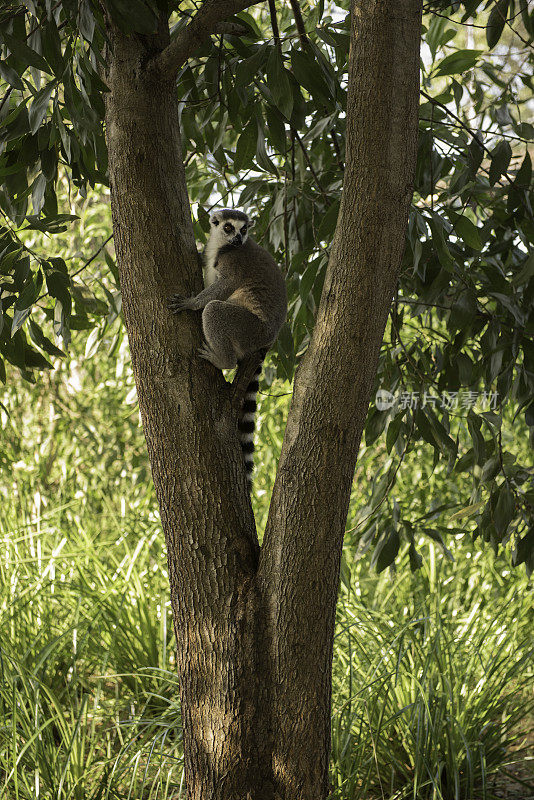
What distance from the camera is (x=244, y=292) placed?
2828 millimetres

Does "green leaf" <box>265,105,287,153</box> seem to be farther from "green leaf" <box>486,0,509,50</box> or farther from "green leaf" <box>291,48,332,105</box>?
"green leaf" <box>486,0,509,50</box>

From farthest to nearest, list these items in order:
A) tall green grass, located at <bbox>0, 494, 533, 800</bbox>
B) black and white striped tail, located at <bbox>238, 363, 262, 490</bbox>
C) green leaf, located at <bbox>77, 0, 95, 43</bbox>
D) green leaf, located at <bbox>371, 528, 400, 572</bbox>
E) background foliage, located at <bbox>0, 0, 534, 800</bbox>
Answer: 1. tall green grass, located at <bbox>0, 494, 533, 800</bbox>
2. black and white striped tail, located at <bbox>238, 363, 262, 490</bbox>
3. green leaf, located at <bbox>371, 528, 400, 572</bbox>
4. background foliage, located at <bbox>0, 0, 534, 800</bbox>
5. green leaf, located at <bbox>77, 0, 95, 43</bbox>

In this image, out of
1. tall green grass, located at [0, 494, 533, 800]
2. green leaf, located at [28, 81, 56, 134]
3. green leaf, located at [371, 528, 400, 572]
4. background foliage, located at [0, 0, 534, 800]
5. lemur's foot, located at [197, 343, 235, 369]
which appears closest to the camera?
green leaf, located at [28, 81, 56, 134]

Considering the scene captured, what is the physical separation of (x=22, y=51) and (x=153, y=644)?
9.26ft

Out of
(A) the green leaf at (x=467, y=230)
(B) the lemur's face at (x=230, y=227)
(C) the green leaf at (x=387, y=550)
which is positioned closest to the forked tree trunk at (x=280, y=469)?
(A) the green leaf at (x=467, y=230)

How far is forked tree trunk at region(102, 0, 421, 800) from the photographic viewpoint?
67.2 inches

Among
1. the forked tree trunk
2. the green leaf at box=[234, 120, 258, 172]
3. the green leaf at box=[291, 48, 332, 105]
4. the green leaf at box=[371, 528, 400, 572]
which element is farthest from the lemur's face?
the green leaf at box=[371, 528, 400, 572]

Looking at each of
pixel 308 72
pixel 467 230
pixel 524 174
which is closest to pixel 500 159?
pixel 524 174

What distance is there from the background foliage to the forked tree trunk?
25cm

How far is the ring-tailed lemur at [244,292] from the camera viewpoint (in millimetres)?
2529

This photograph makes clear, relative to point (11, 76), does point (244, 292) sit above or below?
below

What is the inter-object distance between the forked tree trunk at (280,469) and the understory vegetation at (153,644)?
2.44ft

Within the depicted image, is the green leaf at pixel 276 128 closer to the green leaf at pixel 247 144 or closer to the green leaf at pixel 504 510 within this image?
the green leaf at pixel 247 144

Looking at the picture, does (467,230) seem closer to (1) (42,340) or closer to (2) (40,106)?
(2) (40,106)
